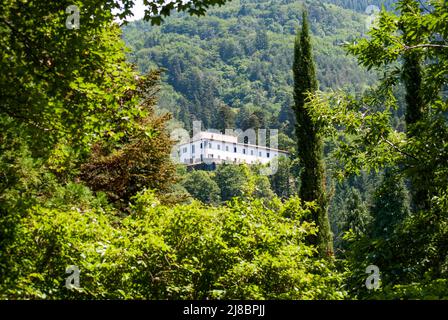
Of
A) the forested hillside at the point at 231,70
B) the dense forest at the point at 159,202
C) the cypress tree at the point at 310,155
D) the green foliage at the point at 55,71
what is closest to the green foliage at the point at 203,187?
the forested hillside at the point at 231,70

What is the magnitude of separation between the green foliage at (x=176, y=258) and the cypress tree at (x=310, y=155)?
31.0 feet

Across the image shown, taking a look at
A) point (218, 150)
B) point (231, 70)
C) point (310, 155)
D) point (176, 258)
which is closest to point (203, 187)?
point (218, 150)

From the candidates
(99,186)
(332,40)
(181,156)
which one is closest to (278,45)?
(332,40)

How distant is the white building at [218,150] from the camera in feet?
324

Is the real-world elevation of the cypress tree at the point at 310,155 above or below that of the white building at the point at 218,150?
below

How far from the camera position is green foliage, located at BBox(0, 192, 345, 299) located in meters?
6.15

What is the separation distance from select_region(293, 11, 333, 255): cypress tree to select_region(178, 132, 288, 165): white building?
77804 millimetres

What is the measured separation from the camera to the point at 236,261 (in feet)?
21.6

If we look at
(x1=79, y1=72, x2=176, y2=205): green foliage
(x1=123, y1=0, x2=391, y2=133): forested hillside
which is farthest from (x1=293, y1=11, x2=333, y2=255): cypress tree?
(x1=123, y1=0, x2=391, y2=133): forested hillside

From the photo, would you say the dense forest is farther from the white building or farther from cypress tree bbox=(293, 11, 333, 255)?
the white building

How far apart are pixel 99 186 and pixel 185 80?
482ft

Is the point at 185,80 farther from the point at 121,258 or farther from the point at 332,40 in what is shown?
the point at 121,258

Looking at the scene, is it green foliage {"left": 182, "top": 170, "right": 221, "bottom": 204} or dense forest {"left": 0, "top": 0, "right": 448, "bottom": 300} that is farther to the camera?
green foliage {"left": 182, "top": 170, "right": 221, "bottom": 204}

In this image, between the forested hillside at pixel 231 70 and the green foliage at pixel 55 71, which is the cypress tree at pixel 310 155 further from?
the forested hillside at pixel 231 70
